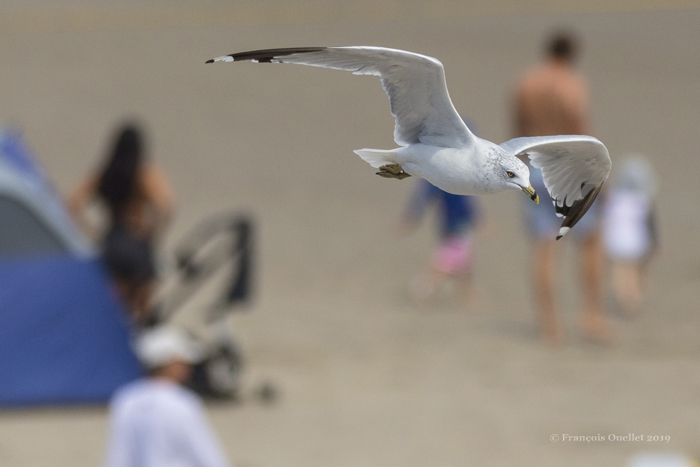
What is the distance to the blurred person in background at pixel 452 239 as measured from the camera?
977 cm

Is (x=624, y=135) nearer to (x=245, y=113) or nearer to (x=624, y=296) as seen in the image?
(x=624, y=296)

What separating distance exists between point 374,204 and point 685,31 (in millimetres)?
10715

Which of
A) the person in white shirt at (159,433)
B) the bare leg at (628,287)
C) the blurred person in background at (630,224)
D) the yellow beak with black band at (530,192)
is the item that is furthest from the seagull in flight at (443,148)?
the bare leg at (628,287)

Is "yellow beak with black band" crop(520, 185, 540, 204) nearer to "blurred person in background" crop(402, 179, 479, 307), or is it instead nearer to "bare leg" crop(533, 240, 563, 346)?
"bare leg" crop(533, 240, 563, 346)

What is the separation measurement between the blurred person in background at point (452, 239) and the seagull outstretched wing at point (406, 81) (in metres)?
7.01

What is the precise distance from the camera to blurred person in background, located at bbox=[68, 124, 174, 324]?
24.6 ft

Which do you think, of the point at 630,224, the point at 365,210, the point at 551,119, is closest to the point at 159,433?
the point at 551,119

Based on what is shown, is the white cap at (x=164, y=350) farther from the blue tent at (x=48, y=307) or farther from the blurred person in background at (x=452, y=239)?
the blurred person in background at (x=452, y=239)

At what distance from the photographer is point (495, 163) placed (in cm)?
169

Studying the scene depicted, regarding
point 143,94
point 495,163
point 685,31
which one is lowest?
point 143,94

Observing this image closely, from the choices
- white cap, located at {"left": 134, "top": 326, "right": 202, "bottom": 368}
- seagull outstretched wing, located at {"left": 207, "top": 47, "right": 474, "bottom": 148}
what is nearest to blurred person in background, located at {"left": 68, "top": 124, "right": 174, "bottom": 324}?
white cap, located at {"left": 134, "top": 326, "right": 202, "bottom": 368}

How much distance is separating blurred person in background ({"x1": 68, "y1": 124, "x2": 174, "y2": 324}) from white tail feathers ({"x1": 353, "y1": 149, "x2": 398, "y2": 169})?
222 inches

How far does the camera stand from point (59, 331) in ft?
26.0

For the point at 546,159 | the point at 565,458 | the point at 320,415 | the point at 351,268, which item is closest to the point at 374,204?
the point at 351,268
